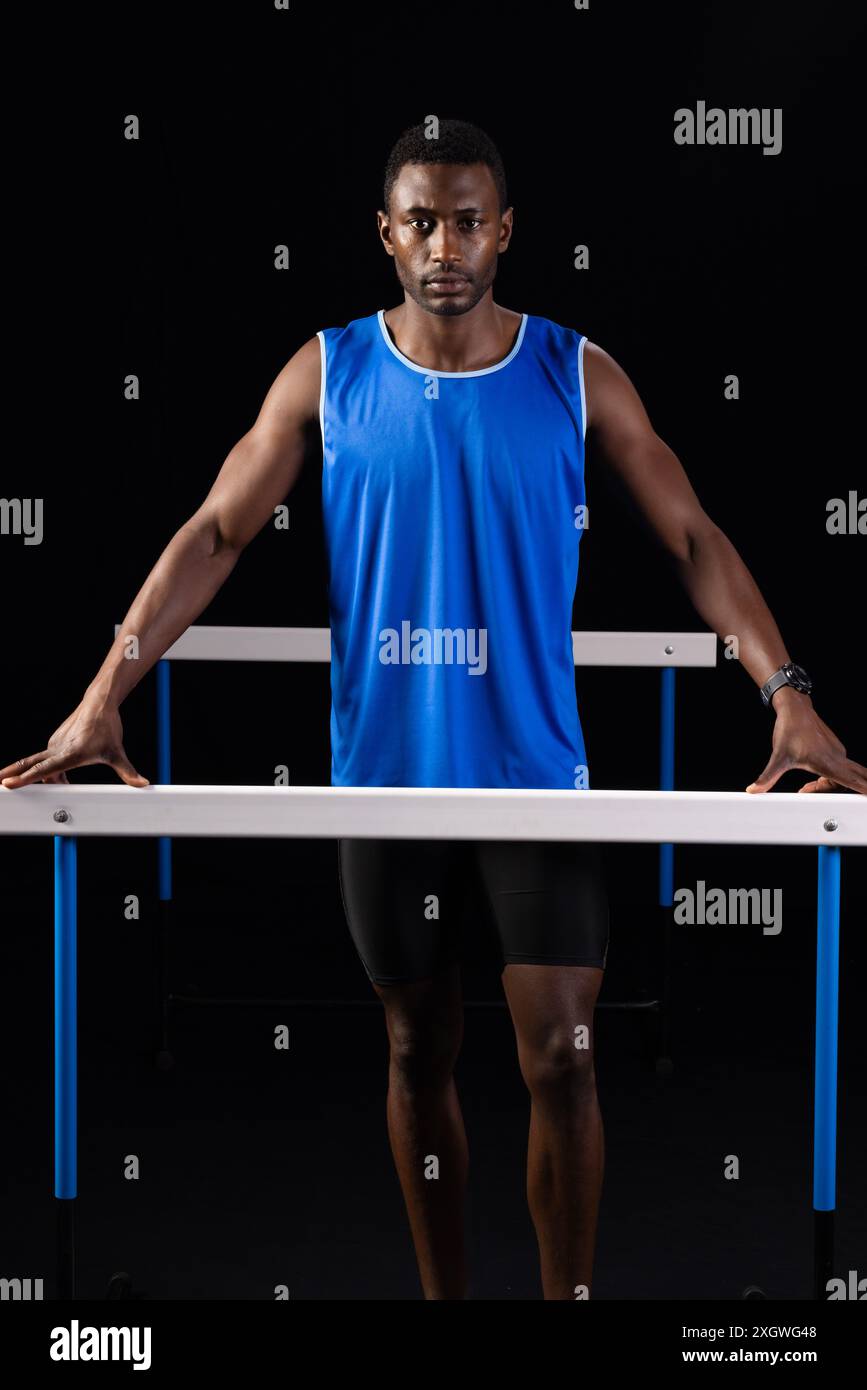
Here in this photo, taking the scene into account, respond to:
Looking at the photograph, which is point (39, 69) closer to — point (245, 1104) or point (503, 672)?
point (245, 1104)

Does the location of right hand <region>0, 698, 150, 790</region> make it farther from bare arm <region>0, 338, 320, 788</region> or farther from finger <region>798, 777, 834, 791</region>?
finger <region>798, 777, 834, 791</region>

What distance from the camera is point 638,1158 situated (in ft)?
8.93

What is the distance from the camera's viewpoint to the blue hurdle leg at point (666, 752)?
10.3ft

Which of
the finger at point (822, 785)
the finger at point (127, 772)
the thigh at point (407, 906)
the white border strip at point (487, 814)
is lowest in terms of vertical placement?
the thigh at point (407, 906)

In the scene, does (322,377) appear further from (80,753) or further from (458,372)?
(80,753)

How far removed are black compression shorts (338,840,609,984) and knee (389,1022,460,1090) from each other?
0.22 ft

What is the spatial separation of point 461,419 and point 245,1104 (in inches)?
63.8

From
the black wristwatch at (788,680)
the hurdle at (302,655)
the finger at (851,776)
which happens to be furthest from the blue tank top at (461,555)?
the hurdle at (302,655)

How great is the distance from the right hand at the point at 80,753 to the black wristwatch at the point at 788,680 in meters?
0.65

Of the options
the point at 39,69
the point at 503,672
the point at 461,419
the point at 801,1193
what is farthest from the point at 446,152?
the point at 39,69

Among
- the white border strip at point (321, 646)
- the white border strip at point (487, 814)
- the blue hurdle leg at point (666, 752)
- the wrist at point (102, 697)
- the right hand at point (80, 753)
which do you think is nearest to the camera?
the white border strip at point (487, 814)

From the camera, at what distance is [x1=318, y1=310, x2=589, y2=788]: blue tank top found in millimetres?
1738

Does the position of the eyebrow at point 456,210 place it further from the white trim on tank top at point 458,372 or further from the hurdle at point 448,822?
the hurdle at point 448,822

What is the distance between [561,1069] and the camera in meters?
1.66
